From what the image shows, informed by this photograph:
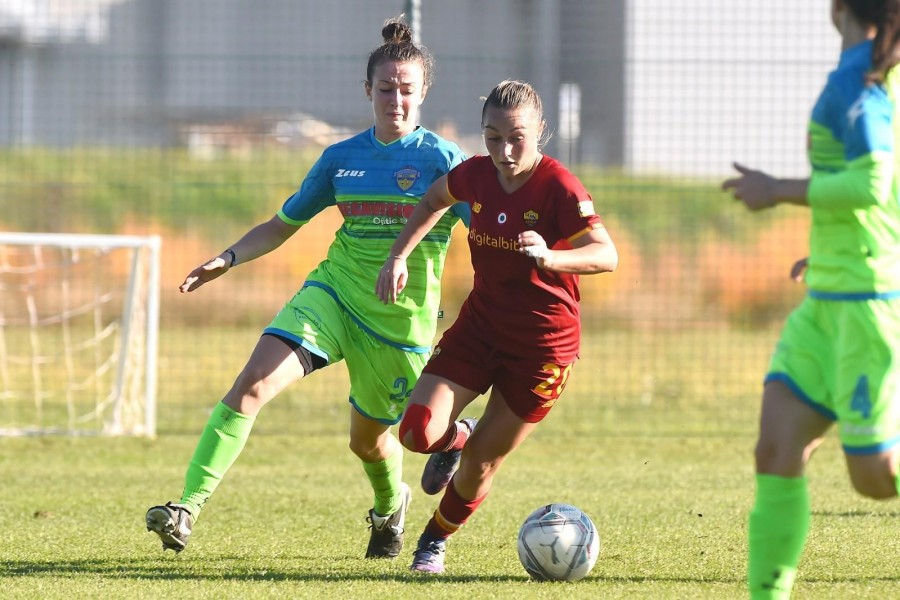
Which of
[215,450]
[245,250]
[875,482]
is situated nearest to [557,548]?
[215,450]

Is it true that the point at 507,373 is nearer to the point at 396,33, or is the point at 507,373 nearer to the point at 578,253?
the point at 578,253

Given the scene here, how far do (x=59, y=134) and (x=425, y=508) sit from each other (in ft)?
32.3

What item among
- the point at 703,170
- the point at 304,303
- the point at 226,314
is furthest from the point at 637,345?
the point at 304,303

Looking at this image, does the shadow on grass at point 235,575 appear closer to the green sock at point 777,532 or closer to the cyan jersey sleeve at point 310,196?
the green sock at point 777,532

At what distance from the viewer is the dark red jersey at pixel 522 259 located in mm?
5023

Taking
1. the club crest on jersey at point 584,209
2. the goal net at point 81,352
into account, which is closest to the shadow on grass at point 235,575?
the club crest on jersey at point 584,209

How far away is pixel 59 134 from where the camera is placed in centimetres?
1557

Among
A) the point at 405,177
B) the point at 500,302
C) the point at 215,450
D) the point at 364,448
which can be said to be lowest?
the point at 364,448

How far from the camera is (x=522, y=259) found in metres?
5.09

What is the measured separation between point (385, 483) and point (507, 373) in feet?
3.24

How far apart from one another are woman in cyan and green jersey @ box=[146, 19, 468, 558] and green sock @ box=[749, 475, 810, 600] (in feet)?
7.06

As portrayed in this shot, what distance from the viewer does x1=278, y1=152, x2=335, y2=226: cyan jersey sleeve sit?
591cm

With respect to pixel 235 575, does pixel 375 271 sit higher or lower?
higher

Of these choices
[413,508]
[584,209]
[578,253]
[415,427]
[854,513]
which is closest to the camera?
[578,253]
